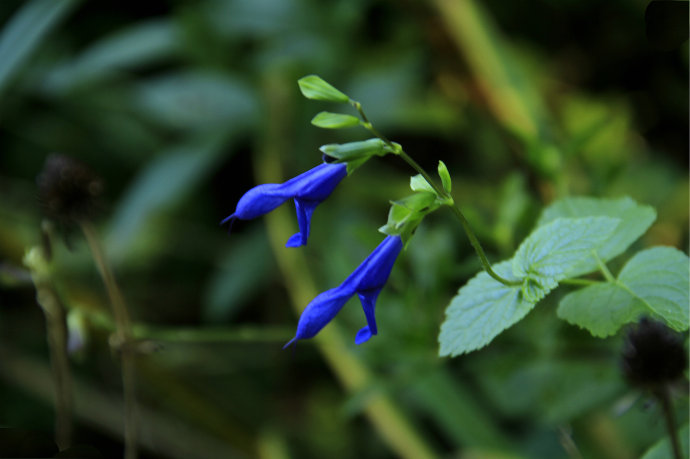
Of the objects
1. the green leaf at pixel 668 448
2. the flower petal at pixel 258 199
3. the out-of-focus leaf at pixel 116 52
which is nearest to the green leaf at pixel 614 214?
the green leaf at pixel 668 448

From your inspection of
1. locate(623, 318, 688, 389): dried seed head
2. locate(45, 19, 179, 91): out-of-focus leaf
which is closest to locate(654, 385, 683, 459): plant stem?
locate(623, 318, 688, 389): dried seed head

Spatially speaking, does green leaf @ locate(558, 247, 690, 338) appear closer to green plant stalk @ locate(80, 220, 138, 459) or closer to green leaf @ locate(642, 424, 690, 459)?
green leaf @ locate(642, 424, 690, 459)

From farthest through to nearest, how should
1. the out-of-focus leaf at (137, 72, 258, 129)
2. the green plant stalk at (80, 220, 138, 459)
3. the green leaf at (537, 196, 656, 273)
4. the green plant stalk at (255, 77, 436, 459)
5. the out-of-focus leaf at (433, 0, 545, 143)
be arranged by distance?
the out-of-focus leaf at (137, 72, 258, 129) < the out-of-focus leaf at (433, 0, 545, 143) < the green plant stalk at (255, 77, 436, 459) < the green plant stalk at (80, 220, 138, 459) < the green leaf at (537, 196, 656, 273)

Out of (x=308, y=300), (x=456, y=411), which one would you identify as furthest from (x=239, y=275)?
(x=456, y=411)

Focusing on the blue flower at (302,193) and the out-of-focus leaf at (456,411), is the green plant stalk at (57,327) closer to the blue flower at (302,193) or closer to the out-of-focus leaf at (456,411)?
the blue flower at (302,193)

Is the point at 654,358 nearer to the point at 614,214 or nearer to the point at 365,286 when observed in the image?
the point at 614,214

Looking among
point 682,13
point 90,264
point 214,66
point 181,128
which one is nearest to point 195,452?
point 90,264
